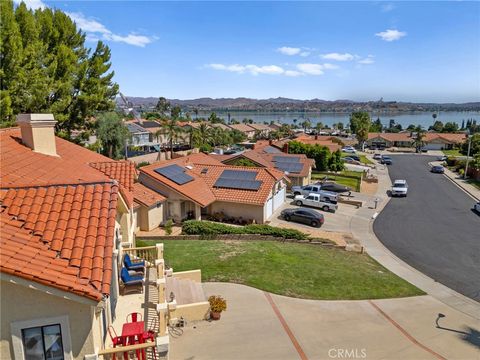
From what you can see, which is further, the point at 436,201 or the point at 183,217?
the point at 436,201

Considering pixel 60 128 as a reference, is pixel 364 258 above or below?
below

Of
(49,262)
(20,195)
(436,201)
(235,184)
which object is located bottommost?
(436,201)

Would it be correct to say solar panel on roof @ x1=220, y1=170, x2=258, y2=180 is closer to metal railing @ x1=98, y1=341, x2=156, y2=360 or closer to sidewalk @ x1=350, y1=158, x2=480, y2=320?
sidewalk @ x1=350, y1=158, x2=480, y2=320

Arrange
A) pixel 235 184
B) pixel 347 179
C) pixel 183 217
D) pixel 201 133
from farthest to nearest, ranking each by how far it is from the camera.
Answer: pixel 201 133 < pixel 347 179 < pixel 235 184 < pixel 183 217

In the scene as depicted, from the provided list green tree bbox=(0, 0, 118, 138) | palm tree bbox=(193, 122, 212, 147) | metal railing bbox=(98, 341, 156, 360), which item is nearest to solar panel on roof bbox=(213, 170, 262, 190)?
green tree bbox=(0, 0, 118, 138)

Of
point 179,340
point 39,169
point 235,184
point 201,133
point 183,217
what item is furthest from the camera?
point 201,133

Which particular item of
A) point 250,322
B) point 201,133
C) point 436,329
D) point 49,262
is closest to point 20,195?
point 49,262

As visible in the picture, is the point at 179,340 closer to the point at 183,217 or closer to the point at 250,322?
the point at 250,322

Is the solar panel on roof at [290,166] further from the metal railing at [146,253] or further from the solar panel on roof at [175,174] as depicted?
the metal railing at [146,253]
